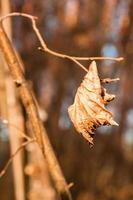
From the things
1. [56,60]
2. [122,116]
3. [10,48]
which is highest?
[10,48]

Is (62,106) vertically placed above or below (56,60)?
below

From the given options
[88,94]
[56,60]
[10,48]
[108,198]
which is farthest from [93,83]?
[56,60]

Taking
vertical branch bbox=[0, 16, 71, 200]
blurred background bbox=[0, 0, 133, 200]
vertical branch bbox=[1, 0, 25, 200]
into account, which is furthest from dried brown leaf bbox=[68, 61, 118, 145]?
blurred background bbox=[0, 0, 133, 200]

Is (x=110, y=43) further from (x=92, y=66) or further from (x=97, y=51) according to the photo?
(x=92, y=66)

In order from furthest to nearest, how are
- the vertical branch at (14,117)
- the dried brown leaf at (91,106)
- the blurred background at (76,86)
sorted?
the blurred background at (76,86) → the vertical branch at (14,117) → the dried brown leaf at (91,106)

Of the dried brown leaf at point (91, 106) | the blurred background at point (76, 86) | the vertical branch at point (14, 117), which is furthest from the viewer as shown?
the blurred background at point (76, 86)

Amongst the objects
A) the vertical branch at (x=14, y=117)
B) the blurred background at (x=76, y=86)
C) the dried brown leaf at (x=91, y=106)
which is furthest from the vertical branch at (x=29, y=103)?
the blurred background at (x=76, y=86)

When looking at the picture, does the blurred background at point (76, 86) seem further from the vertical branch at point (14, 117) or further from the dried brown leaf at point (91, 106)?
the dried brown leaf at point (91, 106)
